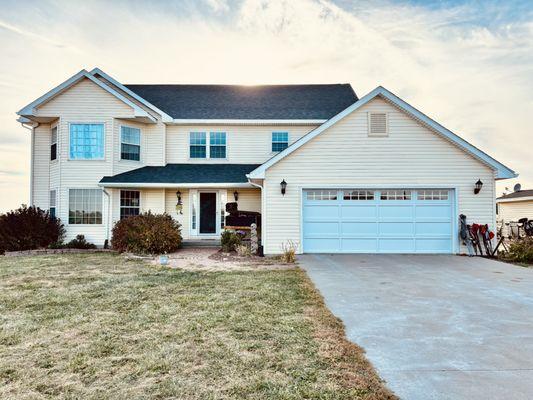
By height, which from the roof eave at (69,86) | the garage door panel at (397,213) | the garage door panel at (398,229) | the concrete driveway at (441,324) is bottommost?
the concrete driveway at (441,324)

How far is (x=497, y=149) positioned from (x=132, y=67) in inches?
858

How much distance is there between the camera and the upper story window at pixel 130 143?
621 inches

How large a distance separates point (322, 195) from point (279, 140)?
15.6 feet

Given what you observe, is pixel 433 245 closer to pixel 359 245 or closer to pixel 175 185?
pixel 359 245

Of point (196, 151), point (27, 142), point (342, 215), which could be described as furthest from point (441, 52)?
point (27, 142)

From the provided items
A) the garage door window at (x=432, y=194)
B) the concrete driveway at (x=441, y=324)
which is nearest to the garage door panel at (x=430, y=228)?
the garage door window at (x=432, y=194)

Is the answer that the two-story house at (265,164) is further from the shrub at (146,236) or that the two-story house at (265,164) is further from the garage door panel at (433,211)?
the shrub at (146,236)

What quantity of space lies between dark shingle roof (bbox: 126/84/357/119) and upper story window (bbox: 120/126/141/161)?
1.99 metres

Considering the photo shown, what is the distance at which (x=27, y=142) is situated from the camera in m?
17.3

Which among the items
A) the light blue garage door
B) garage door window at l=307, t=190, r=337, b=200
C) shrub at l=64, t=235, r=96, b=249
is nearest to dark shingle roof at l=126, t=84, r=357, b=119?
garage door window at l=307, t=190, r=337, b=200

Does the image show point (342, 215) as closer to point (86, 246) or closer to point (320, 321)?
point (320, 321)

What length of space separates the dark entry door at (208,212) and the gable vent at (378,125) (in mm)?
7581

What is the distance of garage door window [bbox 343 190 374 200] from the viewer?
43.6 feet

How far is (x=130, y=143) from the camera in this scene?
52.6 ft
